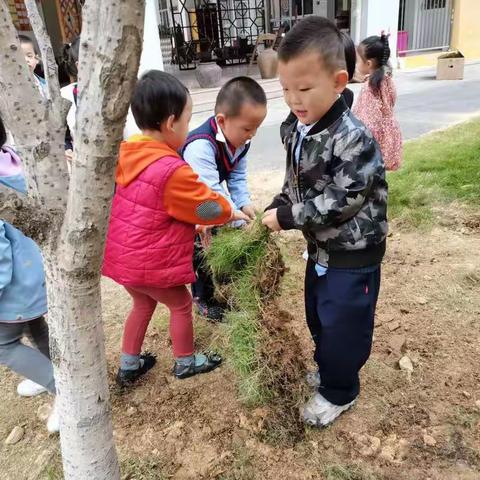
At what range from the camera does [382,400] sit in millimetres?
2131

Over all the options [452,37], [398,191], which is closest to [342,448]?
[398,191]

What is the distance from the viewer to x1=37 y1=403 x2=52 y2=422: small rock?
220 centimetres

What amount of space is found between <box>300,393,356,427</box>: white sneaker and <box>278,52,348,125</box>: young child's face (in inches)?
45.1

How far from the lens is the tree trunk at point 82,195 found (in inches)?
39.8

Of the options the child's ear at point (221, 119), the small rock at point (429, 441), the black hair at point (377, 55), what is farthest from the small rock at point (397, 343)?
the black hair at point (377, 55)

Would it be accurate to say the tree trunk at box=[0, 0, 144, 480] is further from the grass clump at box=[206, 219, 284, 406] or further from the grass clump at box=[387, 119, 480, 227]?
the grass clump at box=[387, 119, 480, 227]

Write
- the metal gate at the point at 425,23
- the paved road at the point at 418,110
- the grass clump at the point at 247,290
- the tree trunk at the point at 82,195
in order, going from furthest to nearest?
the metal gate at the point at 425,23 < the paved road at the point at 418,110 < the grass clump at the point at 247,290 < the tree trunk at the point at 82,195

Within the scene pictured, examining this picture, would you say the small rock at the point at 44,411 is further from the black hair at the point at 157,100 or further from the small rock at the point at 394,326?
the small rock at the point at 394,326

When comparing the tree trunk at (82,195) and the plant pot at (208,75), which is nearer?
the tree trunk at (82,195)

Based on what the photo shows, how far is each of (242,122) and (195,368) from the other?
3.89 feet

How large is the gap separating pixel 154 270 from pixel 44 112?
885mm

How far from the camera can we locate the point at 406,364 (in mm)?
2322

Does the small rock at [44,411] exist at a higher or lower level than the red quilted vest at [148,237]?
lower

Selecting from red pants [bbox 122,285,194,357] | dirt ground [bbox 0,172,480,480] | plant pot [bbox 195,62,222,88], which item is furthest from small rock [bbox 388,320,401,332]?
plant pot [bbox 195,62,222,88]
